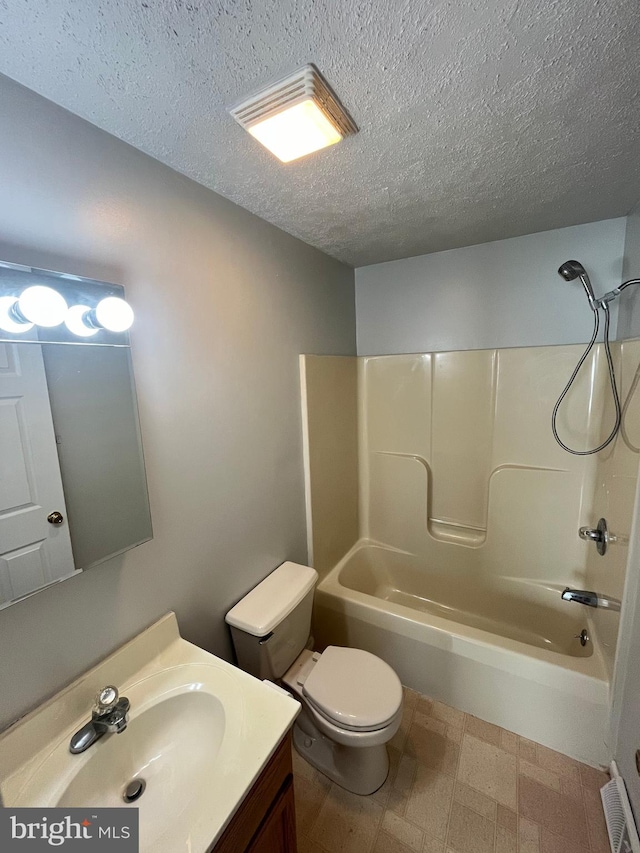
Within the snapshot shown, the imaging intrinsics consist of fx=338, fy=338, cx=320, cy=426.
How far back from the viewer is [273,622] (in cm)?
134

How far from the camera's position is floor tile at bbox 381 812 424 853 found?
1.22 m

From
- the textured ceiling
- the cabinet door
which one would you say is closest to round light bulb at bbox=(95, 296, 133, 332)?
the textured ceiling

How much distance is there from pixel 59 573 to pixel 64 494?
0.20 m

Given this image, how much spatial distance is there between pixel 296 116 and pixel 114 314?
0.70 m

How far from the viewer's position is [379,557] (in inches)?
96.2

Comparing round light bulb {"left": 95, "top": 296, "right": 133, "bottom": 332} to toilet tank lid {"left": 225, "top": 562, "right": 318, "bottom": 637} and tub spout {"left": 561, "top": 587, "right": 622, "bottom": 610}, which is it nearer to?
toilet tank lid {"left": 225, "top": 562, "right": 318, "bottom": 637}

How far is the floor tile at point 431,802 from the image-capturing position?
4.17ft

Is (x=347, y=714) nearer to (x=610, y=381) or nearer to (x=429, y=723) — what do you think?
(x=429, y=723)

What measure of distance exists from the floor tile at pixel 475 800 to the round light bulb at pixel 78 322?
214 centimetres

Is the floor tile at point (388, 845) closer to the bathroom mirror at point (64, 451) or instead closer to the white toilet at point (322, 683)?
the white toilet at point (322, 683)

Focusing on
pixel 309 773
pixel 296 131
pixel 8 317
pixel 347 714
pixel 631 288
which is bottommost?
pixel 309 773

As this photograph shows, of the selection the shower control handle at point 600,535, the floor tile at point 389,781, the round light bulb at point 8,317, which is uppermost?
the round light bulb at point 8,317

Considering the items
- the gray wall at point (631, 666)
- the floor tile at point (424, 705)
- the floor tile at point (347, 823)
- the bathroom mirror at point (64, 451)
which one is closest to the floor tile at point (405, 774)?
the floor tile at point (347, 823)

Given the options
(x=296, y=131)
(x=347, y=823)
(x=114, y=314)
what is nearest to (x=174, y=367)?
(x=114, y=314)
